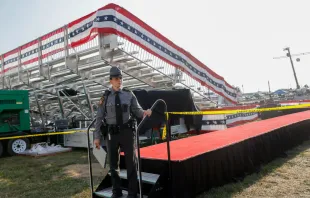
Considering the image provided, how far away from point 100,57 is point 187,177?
17.6ft

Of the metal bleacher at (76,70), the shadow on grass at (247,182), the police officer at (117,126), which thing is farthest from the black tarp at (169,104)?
the police officer at (117,126)

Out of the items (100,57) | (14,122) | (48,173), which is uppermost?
(100,57)

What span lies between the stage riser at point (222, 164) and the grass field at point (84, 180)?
0.52 feet

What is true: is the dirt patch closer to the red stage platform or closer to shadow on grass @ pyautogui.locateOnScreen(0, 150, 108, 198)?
shadow on grass @ pyautogui.locateOnScreen(0, 150, 108, 198)

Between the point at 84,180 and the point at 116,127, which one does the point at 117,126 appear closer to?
the point at 116,127

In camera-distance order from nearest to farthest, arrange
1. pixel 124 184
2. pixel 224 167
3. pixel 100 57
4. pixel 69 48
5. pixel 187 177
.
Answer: pixel 187 177 → pixel 124 184 → pixel 224 167 → pixel 100 57 → pixel 69 48

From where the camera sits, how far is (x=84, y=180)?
16.9 feet

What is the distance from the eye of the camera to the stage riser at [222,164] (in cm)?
360

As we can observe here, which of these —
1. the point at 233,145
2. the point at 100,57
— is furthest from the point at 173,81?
the point at 233,145

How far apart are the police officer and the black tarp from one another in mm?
4182

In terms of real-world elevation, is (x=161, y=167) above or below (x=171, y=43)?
below

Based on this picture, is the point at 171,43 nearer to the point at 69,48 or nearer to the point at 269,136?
the point at 69,48

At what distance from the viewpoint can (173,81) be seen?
10.2 metres

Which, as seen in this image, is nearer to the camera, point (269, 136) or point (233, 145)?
point (233, 145)
